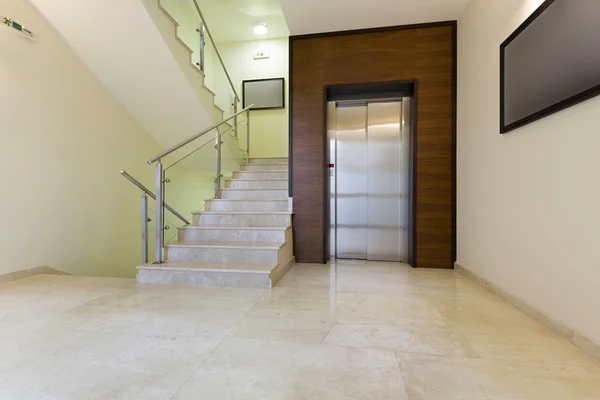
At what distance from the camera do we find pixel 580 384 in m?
1.22

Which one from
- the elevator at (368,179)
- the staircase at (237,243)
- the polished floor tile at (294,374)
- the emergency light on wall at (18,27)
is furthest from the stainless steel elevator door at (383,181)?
the emergency light on wall at (18,27)

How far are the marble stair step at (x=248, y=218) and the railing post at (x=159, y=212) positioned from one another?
0.72 metres

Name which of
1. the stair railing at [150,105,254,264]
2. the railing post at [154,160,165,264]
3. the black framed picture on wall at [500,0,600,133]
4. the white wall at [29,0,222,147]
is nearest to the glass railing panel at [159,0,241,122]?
the white wall at [29,0,222,147]

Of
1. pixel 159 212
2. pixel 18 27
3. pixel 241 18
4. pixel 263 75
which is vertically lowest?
pixel 159 212

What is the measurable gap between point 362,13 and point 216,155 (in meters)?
2.70

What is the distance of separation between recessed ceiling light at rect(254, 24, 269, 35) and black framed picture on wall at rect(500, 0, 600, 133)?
4519mm

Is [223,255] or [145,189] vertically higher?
[145,189]

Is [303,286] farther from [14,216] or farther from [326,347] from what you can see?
[14,216]

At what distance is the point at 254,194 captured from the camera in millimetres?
4203

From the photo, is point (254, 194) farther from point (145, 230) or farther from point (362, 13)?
point (362, 13)

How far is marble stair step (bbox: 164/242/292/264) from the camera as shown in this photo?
292 cm

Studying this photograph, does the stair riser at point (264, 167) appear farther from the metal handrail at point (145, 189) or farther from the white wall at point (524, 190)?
the white wall at point (524, 190)

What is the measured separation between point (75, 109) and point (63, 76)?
356 mm

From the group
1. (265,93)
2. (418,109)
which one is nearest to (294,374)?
(418,109)
